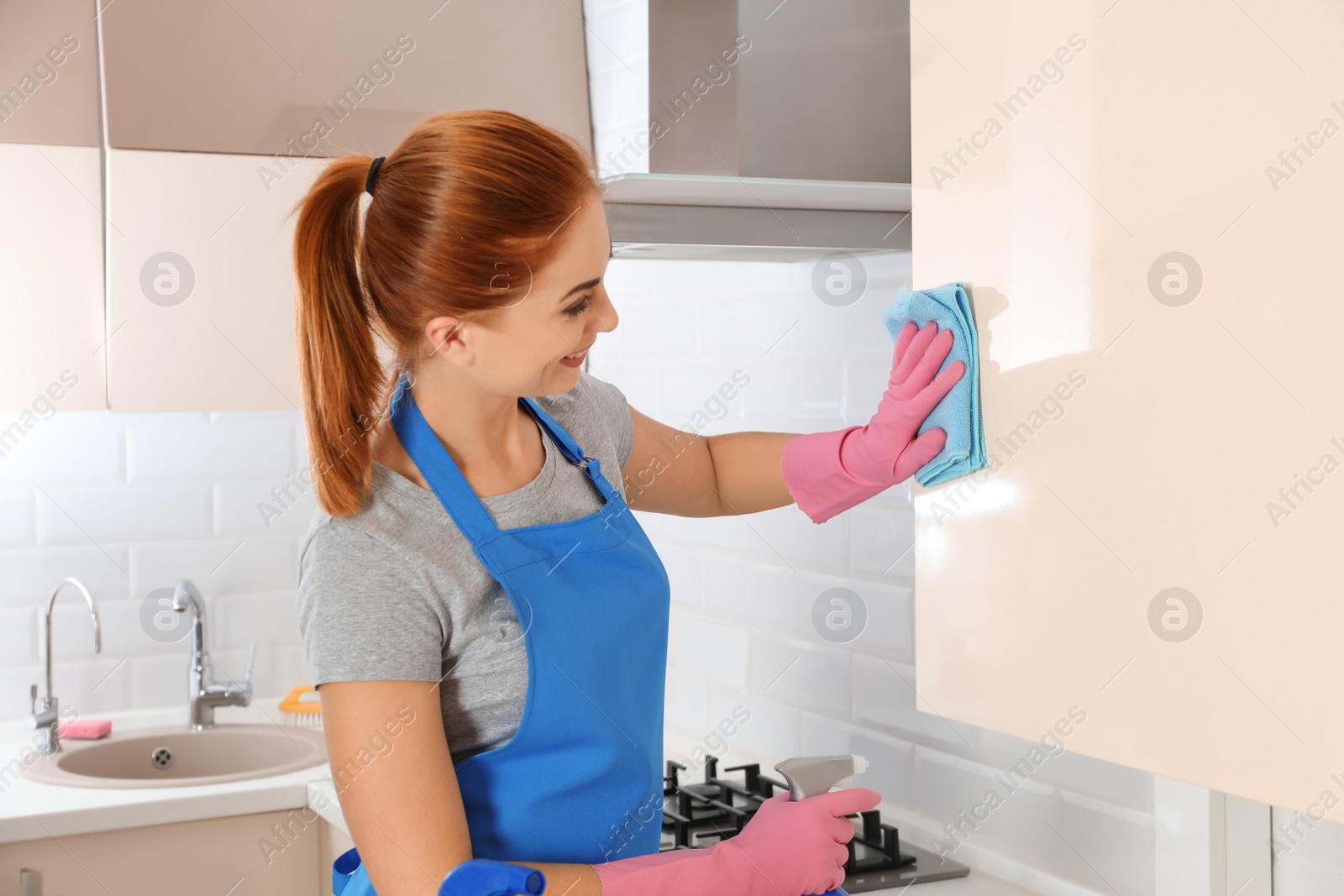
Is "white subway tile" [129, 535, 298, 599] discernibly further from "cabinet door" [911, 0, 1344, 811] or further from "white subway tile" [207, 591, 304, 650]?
"cabinet door" [911, 0, 1344, 811]

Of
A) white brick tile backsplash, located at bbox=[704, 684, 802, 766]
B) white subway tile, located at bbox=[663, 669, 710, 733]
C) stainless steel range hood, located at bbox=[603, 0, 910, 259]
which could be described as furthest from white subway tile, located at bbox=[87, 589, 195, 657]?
stainless steel range hood, located at bbox=[603, 0, 910, 259]

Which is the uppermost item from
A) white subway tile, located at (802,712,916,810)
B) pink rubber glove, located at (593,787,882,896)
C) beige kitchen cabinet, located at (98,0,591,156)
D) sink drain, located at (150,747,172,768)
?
beige kitchen cabinet, located at (98,0,591,156)

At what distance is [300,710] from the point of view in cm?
221

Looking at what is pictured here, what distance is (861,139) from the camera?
4.36ft

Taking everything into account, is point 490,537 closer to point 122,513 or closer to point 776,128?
point 776,128

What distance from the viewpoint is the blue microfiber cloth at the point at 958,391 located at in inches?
34.1

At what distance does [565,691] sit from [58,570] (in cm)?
148

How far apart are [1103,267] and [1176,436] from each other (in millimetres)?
116

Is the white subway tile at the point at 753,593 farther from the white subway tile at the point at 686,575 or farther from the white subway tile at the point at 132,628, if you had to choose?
the white subway tile at the point at 132,628

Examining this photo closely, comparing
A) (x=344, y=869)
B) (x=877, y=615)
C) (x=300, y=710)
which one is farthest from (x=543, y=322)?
(x=300, y=710)

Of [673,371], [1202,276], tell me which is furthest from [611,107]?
[1202,276]

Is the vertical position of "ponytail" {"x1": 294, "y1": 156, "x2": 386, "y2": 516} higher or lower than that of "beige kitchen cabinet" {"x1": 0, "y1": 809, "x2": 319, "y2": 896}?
higher

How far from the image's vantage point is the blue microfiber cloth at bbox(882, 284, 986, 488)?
87 cm

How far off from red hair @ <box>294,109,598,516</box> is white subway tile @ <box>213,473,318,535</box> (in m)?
1.26
